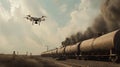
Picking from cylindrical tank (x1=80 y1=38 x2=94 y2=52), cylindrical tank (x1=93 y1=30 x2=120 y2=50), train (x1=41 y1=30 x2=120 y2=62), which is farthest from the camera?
cylindrical tank (x1=80 y1=38 x2=94 y2=52)

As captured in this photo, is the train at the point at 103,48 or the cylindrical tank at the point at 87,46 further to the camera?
the cylindrical tank at the point at 87,46

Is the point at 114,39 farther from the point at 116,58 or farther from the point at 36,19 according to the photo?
the point at 36,19

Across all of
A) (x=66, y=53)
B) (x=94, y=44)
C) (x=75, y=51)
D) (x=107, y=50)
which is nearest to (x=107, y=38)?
(x=107, y=50)

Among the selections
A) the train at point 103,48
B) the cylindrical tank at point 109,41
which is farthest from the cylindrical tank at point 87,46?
the cylindrical tank at point 109,41

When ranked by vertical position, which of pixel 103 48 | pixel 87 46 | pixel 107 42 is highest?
pixel 87 46

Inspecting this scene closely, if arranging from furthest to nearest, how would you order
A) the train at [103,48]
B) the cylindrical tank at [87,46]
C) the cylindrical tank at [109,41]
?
the cylindrical tank at [87,46] < the train at [103,48] < the cylindrical tank at [109,41]

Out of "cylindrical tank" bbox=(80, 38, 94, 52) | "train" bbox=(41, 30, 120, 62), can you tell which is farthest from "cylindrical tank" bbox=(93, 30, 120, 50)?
"cylindrical tank" bbox=(80, 38, 94, 52)

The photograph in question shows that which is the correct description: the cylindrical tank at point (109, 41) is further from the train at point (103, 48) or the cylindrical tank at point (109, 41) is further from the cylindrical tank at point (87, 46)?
the cylindrical tank at point (87, 46)

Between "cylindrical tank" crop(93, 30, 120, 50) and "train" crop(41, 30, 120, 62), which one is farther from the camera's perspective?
"train" crop(41, 30, 120, 62)

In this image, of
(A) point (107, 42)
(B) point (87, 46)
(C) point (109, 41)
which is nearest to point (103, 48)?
A: (A) point (107, 42)

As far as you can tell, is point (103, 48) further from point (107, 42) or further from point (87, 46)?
point (87, 46)

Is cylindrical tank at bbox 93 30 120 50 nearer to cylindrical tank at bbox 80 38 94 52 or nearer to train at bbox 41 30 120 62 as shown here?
train at bbox 41 30 120 62
